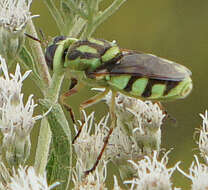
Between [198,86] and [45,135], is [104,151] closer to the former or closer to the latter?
[45,135]

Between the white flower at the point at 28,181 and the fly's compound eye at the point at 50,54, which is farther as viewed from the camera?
the fly's compound eye at the point at 50,54

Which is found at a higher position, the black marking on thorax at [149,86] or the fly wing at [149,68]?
the fly wing at [149,68]

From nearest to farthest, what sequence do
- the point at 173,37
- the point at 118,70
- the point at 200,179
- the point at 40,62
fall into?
the point at 200,179
the point at 118,70
the point at 40,62
the point at 173,37

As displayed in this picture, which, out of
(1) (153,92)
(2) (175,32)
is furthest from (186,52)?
(1) (153,92)

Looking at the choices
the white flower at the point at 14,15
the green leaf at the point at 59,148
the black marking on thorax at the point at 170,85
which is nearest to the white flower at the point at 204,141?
the black marking on thorax at the point at 170,85

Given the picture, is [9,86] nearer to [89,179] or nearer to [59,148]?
[59,148]

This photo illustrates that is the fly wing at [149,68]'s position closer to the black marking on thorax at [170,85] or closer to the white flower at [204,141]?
the black marking on thorax at [170,85]

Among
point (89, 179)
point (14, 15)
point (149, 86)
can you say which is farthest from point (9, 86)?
point (149, 86)

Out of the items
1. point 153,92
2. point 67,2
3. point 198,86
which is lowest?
A: point 198,86
